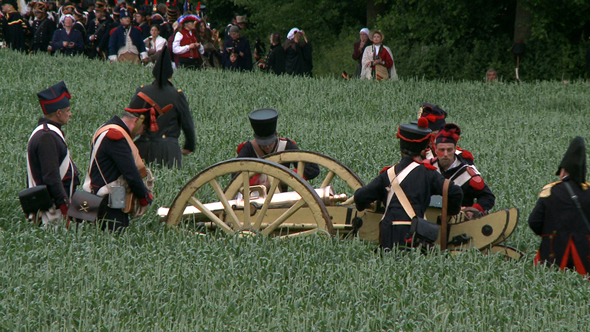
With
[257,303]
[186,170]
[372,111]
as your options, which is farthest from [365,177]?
[372,111]

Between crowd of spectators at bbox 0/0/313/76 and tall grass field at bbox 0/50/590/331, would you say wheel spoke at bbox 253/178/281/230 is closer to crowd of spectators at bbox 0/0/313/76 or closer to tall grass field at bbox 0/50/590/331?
tall grass field at bbox 0/50/590/331

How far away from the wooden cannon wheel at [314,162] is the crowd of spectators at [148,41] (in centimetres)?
1146

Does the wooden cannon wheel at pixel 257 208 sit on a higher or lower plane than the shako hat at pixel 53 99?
lower

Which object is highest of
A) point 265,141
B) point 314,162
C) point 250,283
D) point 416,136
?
point 416,136

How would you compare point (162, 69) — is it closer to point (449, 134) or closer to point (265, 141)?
point (265, 141)

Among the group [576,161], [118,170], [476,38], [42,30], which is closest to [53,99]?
[118,170]

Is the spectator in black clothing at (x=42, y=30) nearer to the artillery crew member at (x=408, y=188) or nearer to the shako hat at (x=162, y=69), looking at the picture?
the shako hat at (x=162, y=69)

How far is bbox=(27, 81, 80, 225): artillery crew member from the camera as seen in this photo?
19.7ft

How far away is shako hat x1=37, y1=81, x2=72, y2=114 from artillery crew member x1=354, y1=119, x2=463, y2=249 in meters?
2.45

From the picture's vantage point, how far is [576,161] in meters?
5.62

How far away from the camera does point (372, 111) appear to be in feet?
51.6

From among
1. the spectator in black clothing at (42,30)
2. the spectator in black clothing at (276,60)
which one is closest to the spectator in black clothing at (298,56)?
the spectator in black clothing at (276,60)

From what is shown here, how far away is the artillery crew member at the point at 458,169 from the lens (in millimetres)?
6844

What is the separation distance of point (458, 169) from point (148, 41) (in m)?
15.4
